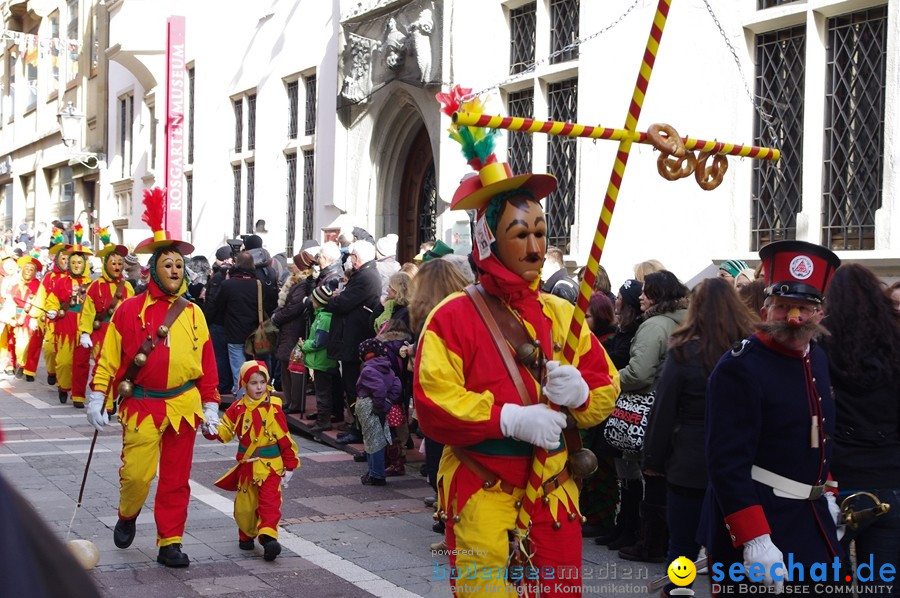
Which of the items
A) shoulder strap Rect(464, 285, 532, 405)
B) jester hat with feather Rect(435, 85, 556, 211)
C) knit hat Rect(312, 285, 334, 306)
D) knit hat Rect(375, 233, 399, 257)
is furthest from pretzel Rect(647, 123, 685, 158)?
knit hat Rect(375, 233, 399, 257)

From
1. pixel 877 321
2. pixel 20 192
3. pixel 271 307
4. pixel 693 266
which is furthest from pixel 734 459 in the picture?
pixel 20 192

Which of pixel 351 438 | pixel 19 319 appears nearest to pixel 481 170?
pixel 351 438

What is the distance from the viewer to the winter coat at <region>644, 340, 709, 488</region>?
5.30m

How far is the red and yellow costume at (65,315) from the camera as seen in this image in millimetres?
14648

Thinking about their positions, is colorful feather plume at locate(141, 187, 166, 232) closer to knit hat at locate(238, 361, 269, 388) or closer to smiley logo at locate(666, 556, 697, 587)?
knit hat at locate(238, 361, 269, 388)

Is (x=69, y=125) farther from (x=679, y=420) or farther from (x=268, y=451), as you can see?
(x=679, y=420)

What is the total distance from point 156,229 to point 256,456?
5.27ft

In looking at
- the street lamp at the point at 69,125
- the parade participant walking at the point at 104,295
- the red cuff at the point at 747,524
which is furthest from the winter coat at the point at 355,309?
the street lamp at the point at 69,125

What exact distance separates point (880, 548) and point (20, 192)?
38.4 metres

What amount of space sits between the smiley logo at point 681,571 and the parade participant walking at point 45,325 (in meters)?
12.9

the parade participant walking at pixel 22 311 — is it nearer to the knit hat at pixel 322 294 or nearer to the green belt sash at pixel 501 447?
the knit hat at pixel 322 294

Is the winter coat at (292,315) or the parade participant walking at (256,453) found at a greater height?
the winter coat at (292,315)

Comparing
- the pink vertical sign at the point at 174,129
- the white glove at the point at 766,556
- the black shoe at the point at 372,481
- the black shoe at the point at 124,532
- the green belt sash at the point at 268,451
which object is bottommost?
the black shoe at the point at 372,481

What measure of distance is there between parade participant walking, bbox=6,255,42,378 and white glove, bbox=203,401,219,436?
445 inches
